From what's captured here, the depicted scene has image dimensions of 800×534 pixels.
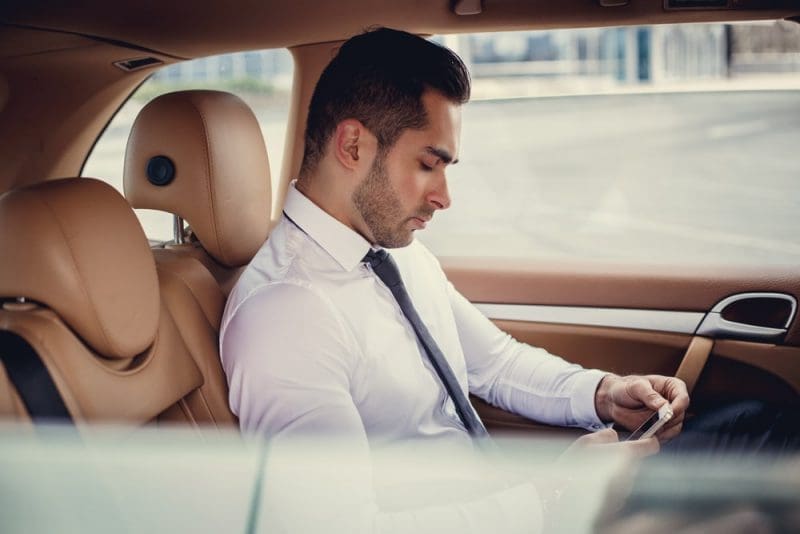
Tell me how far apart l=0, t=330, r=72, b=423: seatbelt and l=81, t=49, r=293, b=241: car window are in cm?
88

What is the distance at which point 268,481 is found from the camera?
151 cm

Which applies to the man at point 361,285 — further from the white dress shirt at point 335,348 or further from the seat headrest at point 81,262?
the seat headrest at point 81,262

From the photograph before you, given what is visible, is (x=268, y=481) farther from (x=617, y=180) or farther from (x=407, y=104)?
(x=617, y=180)

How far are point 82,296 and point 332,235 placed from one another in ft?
1.53

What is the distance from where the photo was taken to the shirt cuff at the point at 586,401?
1871mm

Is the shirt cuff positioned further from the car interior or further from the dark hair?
the dark hair

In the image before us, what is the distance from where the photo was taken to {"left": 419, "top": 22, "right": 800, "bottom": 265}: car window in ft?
8.45

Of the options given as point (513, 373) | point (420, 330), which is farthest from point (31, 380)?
point (513, 373)

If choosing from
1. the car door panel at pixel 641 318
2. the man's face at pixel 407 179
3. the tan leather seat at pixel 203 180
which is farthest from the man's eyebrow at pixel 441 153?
the car door panel at pixel 641 318

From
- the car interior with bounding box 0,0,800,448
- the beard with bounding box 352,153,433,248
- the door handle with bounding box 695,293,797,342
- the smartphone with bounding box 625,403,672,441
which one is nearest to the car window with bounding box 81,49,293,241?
the car interior with bounding box 0,0,800,448

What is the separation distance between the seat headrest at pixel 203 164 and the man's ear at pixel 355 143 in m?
0.36

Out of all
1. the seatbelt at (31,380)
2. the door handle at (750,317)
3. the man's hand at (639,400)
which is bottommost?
the door handle at (750,317)

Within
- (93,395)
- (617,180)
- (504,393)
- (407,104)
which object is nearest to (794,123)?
(617,180)

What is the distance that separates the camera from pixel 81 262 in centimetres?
142
